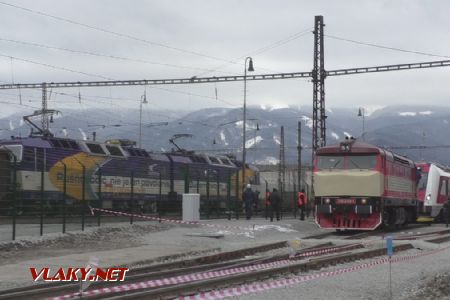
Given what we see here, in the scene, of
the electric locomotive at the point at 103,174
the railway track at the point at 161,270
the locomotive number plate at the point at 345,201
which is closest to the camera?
the railway track at the point at 161,270

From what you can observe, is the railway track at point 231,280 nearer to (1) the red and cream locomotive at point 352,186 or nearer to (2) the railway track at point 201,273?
(2) the railway track at point 201,273

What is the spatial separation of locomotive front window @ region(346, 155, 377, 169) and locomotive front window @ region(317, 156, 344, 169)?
1.03ft

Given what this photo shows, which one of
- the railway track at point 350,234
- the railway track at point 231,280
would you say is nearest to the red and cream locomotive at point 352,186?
the railway track at point 350,234

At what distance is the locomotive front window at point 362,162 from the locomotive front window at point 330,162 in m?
0.31

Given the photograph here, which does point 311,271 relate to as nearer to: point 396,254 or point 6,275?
point 396,254

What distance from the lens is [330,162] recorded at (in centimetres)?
2528

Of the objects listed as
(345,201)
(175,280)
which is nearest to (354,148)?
(345,201)

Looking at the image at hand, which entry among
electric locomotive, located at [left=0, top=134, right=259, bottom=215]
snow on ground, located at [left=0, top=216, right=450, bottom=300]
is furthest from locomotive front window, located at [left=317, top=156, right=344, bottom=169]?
electric locomotive, located at [left=0, top=134, right=259, bottom=215]

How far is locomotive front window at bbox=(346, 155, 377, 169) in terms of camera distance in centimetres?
2459

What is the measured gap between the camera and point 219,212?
33375 mm

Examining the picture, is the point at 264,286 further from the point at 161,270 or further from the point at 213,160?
the point at 213,160

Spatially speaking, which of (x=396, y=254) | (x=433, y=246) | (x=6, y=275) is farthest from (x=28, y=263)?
(x=433, y=246)

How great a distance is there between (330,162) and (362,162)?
1.28 m

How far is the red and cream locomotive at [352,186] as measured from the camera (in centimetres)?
2428
